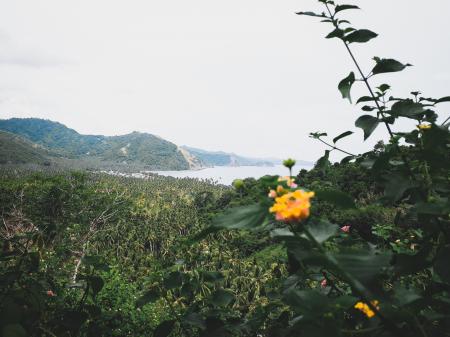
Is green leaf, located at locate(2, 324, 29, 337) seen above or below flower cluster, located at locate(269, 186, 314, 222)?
below

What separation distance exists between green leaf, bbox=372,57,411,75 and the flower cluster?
839 mm

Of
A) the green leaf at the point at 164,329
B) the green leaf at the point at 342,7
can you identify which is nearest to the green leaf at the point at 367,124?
the green leaf at the point at 342,7

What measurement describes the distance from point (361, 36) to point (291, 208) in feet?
3.09

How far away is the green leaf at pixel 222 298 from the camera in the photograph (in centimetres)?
122

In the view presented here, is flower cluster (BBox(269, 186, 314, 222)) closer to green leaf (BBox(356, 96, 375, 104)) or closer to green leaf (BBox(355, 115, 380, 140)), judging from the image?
green leaf (BBox(355, 115, 380, 140))

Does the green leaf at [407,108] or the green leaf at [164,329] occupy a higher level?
the green leaf at [407,108]

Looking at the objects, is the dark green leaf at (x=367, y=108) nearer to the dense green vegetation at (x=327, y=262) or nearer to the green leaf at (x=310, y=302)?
the dense green vegetation at (x=327, y=262)

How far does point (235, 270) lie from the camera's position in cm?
3000

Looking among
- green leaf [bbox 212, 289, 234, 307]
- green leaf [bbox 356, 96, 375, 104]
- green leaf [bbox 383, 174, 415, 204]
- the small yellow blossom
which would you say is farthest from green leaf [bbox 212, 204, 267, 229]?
green leaf [bbox 356, 96, 375, 104]

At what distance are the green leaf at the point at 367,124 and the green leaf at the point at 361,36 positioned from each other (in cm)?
33

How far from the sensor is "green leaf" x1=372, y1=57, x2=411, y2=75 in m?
1.20

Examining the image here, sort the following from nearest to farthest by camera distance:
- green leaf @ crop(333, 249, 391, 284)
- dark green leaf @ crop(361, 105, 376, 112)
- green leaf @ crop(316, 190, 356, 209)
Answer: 1. green leaf @ crop(333, 249, 391, 284)
2. green leaf @ crop(316, 190, 356, 209)
3. dark green leaf @ crop(361, 105, 376, 112)

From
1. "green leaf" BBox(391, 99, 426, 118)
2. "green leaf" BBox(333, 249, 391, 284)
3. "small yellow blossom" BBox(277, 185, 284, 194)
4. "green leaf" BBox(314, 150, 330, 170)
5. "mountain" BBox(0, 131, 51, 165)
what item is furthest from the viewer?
"mountain" BBox(0, 131, 51, 165)

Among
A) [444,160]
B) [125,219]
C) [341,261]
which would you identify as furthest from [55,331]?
[125,219]
